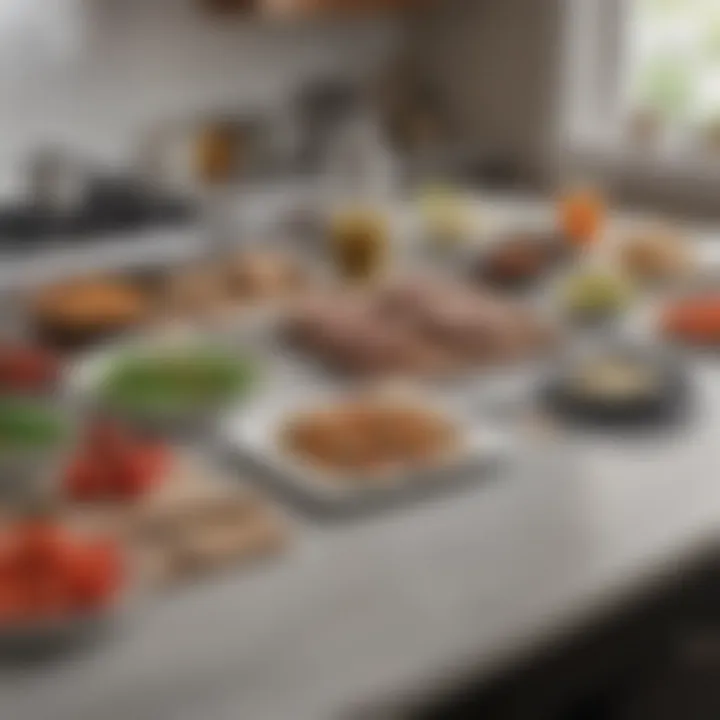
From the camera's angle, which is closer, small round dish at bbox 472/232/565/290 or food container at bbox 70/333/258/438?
food container at bbox 70/333/258/438

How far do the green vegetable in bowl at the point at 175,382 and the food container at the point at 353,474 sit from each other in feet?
0.15

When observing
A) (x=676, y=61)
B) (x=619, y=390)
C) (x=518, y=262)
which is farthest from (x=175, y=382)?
(x=676, y=61)

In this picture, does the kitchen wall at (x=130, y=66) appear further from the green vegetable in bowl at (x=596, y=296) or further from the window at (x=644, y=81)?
the green vegetable in bowl at (x=596, y=296)

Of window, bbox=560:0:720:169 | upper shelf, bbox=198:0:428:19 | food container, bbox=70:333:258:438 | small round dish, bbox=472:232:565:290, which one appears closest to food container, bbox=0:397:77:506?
food container, bbox=70:333:258:438

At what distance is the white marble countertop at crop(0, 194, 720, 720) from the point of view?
3.73 feet

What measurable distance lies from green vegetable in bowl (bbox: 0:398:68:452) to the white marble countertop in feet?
0.82

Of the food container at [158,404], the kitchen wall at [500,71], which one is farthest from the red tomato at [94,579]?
the kitchen wall at [500,71]

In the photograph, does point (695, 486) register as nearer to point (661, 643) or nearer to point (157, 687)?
point (661, 643)

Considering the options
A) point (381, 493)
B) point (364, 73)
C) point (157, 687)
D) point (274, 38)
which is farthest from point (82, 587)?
point (364, 73)

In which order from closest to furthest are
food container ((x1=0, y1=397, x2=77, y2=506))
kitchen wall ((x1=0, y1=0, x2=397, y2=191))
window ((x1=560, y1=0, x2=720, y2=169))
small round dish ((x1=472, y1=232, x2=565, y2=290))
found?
food container ((x1=0, y1=397, x2=77, y2=506)), small round dish ((x1=472, y1=232, x2=565, y2=290)), kitchen wall ((x1=0, y1=0, x2=397, y2=191)), window ((x1=560, y1=0, x2=720, y2=169))

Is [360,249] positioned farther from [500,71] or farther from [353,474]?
[500,71]

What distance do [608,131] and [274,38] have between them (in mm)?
830

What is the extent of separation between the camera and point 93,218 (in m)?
2.78

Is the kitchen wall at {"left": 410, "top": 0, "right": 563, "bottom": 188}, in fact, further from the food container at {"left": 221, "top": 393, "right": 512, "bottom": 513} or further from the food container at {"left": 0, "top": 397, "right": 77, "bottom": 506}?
the food container at {"left": 0, "top": 397, "right": 77, "bottom": 506}
